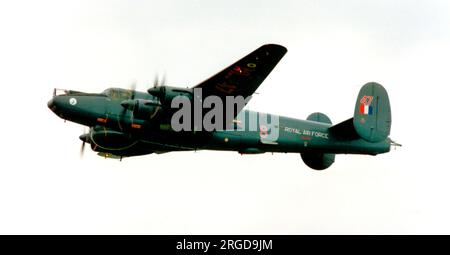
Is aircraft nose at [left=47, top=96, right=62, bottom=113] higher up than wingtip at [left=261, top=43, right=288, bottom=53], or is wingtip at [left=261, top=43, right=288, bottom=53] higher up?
wingtip at [left=261, top=43, right=288, bottom=53]

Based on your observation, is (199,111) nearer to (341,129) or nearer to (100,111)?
(100,111)

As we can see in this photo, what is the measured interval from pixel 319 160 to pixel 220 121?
6027 millimetres

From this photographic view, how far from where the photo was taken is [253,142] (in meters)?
25.5

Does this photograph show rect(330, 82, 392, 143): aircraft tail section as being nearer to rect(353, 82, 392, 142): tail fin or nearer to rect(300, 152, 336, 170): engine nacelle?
rect(353, 82, 392, 142): tail fin

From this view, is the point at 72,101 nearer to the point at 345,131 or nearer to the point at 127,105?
the point at 127,105

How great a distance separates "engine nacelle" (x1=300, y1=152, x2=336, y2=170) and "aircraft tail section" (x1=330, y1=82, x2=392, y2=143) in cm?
198

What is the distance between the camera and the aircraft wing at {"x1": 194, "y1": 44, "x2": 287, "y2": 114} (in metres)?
22.3

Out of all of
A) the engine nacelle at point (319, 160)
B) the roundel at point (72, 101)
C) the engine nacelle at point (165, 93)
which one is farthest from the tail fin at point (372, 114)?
the roundel at point (72, 101)

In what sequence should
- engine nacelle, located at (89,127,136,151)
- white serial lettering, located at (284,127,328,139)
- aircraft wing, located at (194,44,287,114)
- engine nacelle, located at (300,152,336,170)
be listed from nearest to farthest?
1. aircraft wing, located at (194,44,287,114)
2. engine nacelle, located at (89,127,136,151)
3. white serial lettering, located at (284,127,328,139)
4. engine nacelle, located at (300,152,336,170)

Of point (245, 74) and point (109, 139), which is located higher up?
point (245, 74)

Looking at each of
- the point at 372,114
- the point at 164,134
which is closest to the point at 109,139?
the point at 164,134

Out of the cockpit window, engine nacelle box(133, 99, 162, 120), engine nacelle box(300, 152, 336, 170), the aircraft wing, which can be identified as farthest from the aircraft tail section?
the cockpit window

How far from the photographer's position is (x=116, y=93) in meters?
24.0

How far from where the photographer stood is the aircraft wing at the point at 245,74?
22281 millimetres
